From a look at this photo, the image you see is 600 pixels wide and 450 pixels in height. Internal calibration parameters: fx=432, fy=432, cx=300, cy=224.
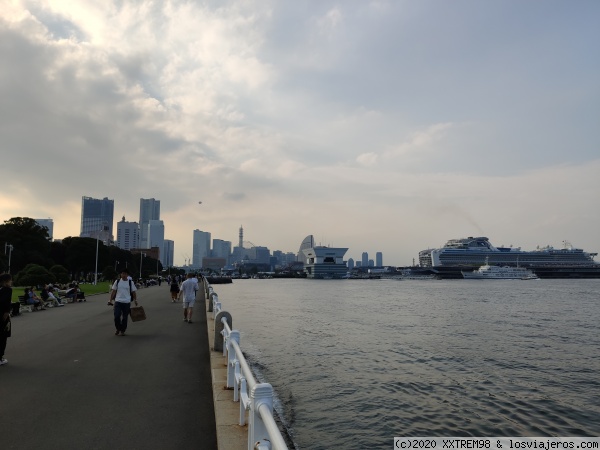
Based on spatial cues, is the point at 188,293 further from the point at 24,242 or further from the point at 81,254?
the point at 81,254

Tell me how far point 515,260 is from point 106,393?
517ft

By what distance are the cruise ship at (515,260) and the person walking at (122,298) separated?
14519cm

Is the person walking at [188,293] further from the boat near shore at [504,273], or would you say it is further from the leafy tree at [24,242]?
the boat near shore at [504,273]

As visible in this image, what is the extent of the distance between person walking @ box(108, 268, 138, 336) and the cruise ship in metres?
145

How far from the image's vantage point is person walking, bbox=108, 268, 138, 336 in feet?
40.3

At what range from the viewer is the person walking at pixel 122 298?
12281mm

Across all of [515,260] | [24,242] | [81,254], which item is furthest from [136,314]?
[515,260]


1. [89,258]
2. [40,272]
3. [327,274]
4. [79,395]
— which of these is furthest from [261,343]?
[327,274]

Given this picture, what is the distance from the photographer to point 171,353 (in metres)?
10.1

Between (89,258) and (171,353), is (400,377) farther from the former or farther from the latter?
(89,258)

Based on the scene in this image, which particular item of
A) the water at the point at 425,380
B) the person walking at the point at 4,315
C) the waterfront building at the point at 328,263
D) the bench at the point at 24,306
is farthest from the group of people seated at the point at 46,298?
the waterfront building at the point at 328,263

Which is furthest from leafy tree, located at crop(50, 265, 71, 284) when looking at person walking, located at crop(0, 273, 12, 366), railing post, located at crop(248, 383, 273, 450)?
railing post, located at crop(248, 383, 273, 450)

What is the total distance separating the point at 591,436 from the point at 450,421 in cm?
269

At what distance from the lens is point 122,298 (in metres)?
12.3
